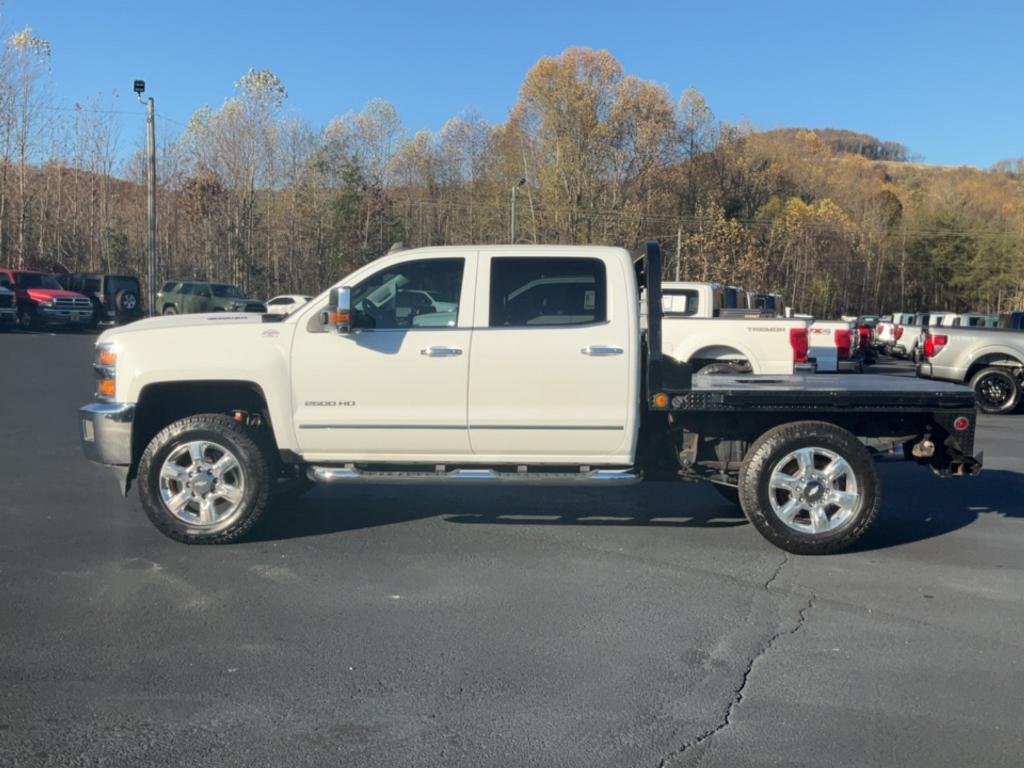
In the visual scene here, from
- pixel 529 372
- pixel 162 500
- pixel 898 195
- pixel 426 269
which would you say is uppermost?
pixel 898 195

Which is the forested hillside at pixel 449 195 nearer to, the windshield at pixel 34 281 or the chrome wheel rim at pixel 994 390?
the windshield at pixel 34 281

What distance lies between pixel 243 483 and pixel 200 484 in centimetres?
30

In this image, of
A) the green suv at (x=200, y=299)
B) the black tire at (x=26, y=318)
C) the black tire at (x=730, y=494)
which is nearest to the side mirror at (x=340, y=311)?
the black tire at (x=730, y=494)

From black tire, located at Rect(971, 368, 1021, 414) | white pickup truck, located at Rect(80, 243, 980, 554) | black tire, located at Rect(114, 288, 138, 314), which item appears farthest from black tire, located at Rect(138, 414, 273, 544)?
black tire, located at Rect(114, 288, 138, 314)

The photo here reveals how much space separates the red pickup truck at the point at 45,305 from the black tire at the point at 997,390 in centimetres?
2926

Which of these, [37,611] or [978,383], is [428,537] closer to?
[37,611]

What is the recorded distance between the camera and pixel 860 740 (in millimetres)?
3848

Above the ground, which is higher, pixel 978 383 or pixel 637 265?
pixel 637 265

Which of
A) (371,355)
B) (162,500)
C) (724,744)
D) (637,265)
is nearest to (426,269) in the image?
(371,355)

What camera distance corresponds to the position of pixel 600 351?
6.47 meters

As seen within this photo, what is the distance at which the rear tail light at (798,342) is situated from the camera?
12.6 metres

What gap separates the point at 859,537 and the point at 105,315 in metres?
34.9

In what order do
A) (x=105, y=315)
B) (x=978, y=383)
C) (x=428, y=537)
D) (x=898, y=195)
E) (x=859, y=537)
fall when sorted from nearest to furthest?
(x=859, y=537) → (x=428, y=537) → (x=978, y=383) → (x=105, y=315) → (x=898, y=195)

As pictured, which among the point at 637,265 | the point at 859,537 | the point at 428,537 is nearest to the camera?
the point at 859,537
